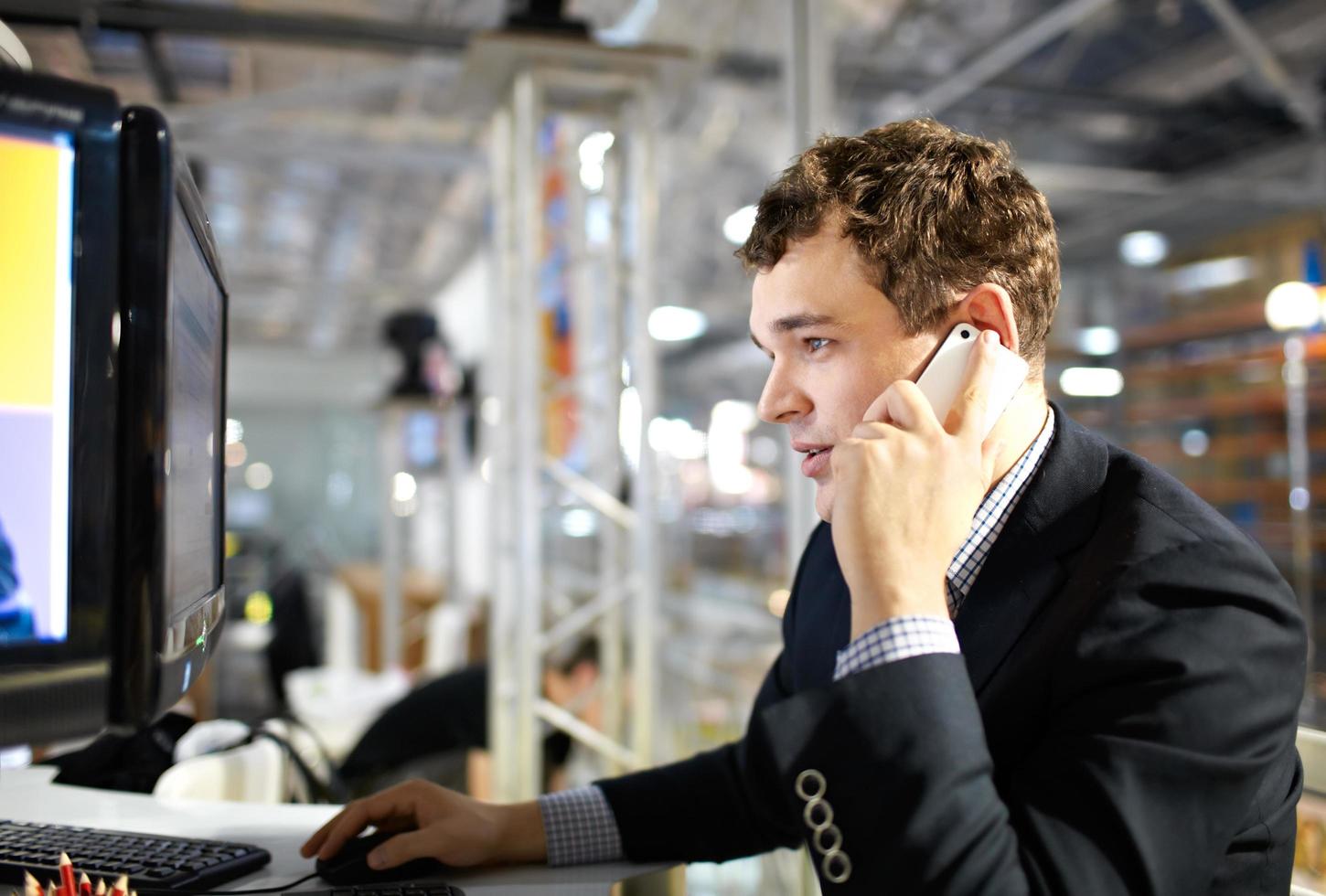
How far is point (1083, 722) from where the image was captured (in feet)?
3.06

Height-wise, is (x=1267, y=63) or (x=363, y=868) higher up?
(x=1267, y=63)

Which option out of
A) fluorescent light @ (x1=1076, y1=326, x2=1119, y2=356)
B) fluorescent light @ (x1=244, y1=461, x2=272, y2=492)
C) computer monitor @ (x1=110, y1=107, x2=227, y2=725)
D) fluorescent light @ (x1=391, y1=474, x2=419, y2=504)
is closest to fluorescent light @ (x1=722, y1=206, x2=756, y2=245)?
fluorescent light @ (x1=1076, y1=326, x2=1119, y2=356)

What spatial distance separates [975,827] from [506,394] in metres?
3.37

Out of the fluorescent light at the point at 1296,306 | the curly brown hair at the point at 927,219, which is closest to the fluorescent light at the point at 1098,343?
the fluorescent light at the point at 1296,306

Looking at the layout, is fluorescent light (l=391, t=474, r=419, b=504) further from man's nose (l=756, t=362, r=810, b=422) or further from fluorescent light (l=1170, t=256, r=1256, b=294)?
man's nose (l=756, t=362, r=810, b=422)

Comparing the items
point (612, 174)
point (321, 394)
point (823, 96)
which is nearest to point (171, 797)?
point (823, 96)

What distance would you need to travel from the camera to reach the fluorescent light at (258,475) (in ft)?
62.9

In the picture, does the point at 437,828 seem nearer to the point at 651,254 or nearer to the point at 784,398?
the point at 784,398

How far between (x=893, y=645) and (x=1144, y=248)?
10.2m

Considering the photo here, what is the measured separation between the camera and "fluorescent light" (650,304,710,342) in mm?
10844

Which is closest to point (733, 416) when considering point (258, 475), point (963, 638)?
point (963, 638)

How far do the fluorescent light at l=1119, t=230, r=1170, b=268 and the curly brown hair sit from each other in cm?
929

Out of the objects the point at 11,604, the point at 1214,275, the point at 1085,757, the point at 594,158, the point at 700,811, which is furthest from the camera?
the point at 1214,275

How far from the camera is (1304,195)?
757cm
